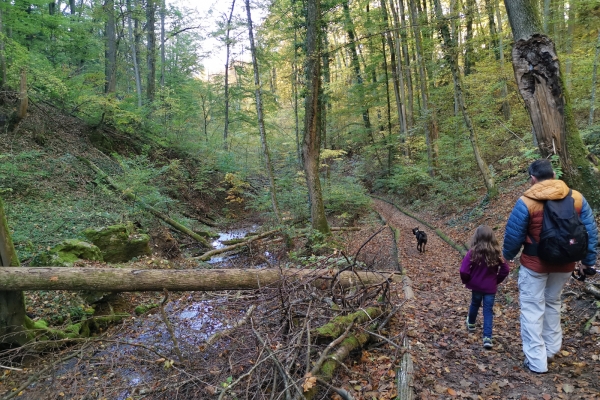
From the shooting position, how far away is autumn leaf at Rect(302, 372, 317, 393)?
283cm

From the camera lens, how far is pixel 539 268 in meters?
3.44

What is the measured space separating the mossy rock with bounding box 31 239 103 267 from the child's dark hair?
731 centimetres

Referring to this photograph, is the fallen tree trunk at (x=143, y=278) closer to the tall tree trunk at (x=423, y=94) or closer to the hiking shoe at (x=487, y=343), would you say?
the hiking shoe at (x=487, y=343)

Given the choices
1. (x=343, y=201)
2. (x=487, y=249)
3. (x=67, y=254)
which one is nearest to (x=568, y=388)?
(x=487, y=249)

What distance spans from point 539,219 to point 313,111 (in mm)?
6752

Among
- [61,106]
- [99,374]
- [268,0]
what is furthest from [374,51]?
[99,374]

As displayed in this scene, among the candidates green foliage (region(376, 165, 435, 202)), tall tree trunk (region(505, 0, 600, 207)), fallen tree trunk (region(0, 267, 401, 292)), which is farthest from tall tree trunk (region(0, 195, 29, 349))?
green foliage (region(376, 165, 435, 202))

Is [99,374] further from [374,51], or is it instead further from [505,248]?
[374,51]

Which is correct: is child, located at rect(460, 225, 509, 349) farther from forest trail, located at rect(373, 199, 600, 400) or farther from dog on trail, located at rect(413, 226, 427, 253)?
dog on trail, located at rect(413, 226, 427, 253)

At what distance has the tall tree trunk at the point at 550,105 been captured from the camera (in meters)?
5.70

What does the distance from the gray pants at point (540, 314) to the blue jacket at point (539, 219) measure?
13 centimetres

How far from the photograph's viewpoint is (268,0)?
13648 mm

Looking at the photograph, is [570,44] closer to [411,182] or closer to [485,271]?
[411,182]

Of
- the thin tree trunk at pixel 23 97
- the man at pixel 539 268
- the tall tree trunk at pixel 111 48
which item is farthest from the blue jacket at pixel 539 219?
the tall tree trunk at pixel 111 48
